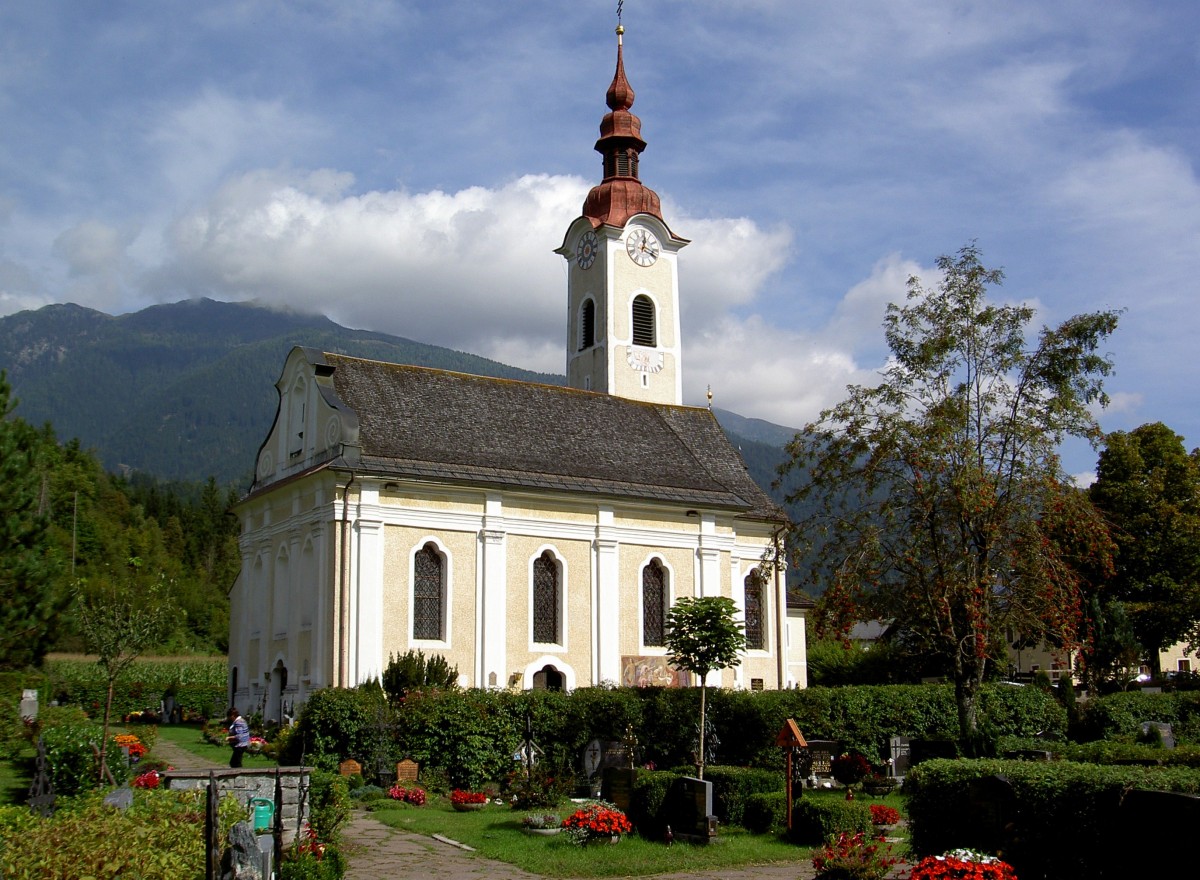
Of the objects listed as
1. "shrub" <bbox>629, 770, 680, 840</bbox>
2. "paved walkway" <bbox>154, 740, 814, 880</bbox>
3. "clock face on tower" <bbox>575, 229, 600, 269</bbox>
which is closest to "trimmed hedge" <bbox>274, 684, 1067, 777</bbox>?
"shrub" <bbox>629, 770, 680, 840</bbox>

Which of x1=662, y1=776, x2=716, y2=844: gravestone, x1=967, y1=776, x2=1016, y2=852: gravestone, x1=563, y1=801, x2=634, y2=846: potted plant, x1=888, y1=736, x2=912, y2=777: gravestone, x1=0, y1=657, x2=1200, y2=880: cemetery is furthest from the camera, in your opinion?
x1=888, y1=736, x2=912, y2=777: gravestone

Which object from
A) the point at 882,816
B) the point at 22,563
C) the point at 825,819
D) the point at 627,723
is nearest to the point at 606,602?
the point at 627,723

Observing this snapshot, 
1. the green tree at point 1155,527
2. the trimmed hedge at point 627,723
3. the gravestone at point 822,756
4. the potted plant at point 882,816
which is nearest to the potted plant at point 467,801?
the trimmed hedge at point 627,723

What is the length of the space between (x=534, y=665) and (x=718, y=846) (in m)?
15.6

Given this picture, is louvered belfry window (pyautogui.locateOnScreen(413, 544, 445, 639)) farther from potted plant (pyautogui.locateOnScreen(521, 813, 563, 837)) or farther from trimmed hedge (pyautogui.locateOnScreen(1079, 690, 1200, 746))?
trimmed hedge (pyautogui.locateOnScreen(1079, 690, 1200, 746))

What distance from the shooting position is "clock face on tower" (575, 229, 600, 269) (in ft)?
166

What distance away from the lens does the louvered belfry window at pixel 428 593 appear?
33.0 m

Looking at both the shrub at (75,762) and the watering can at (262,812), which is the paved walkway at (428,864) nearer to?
the watering can at (262,812)

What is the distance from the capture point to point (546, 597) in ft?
116

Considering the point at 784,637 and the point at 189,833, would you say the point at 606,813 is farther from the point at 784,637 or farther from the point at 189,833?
the point at 784,637

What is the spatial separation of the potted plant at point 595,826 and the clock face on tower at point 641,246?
33.8 m

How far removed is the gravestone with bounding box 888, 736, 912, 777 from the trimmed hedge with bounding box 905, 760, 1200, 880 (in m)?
13.8

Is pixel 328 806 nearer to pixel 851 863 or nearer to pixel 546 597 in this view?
pixel 851 863

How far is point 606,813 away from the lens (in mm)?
19219
